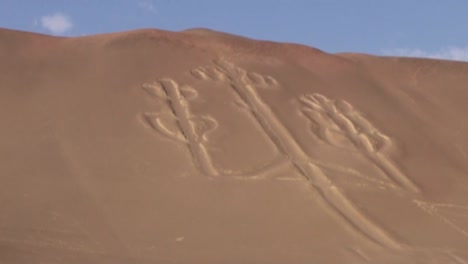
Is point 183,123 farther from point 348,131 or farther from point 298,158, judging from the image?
point 348,131

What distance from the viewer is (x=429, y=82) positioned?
14.7 metres

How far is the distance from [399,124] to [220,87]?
2737 millimetres

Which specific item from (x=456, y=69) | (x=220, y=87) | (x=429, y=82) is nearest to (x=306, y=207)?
(x=220, y=87)

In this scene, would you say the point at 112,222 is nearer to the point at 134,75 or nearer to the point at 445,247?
the point at 445,247

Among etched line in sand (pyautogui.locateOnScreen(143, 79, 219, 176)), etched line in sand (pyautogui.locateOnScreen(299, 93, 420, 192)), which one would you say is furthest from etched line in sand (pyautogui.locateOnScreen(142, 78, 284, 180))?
etched line in sand (pyautogui.locateOnScreen(299, 93, 420, 192))

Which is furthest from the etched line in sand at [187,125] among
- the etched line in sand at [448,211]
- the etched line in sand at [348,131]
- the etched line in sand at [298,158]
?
the etched line in sand at [448,211]

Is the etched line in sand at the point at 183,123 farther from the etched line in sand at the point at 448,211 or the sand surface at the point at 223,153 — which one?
the etched line in sand at the point at 448,211

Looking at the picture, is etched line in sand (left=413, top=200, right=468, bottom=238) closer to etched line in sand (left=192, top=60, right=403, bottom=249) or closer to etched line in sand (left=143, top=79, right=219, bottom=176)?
etched line in sand (left=192, top=60, right=403, bottom=249)

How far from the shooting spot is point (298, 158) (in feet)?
34.9

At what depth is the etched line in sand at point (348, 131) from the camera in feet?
34.8

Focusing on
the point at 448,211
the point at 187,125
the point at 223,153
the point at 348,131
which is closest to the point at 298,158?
the point at 223,153

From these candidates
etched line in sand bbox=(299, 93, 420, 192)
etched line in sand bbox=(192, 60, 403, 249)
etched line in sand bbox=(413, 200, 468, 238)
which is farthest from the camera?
etched line in sand bbox=(299, 93, 420, 192)

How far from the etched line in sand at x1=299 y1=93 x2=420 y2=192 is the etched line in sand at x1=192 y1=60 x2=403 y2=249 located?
0.56m

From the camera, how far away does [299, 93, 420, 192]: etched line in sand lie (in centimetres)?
1062
